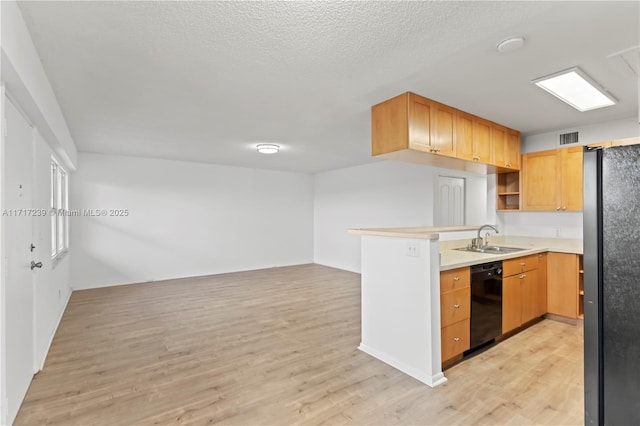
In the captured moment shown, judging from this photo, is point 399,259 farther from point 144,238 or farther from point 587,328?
point 144,238

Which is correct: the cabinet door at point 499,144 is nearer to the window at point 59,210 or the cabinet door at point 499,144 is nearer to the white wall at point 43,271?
the white wall at point 43,271

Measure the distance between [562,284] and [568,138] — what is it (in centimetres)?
187

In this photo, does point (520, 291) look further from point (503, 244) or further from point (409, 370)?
point (409, 370)

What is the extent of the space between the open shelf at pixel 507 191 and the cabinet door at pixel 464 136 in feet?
5.05

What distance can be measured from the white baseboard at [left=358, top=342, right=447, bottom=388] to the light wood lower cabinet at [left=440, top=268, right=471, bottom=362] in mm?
215

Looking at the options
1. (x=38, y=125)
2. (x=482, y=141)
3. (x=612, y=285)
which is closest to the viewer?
(x=612, y=285)

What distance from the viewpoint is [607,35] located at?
76.5 inches

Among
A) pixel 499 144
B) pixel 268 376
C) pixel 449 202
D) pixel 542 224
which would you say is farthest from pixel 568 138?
pixel 268 376

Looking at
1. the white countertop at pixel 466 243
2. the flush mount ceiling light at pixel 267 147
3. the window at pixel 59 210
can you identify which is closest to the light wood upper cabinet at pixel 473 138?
the white countertop at pixel 466 243

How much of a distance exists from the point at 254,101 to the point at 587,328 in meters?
2.96

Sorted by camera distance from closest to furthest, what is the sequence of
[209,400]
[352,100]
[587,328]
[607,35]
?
[587,328]
[607,35]
[209,400]
[352,100]

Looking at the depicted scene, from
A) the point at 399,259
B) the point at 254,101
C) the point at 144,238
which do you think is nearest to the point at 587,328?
the point at 399,259

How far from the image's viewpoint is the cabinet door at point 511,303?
10.3 ft

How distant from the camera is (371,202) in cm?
675
